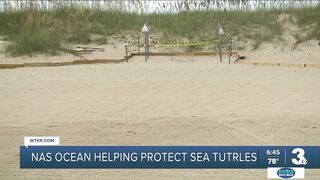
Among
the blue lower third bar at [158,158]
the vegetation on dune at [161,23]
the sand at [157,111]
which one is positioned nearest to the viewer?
the blue lower third bar at [158,158]

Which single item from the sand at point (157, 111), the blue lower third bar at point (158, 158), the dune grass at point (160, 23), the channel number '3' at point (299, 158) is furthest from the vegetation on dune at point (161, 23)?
the channel number '3' at point (299, 158)

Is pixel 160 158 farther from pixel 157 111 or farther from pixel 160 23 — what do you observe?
pixel 160 23

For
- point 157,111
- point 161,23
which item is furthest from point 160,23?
point 157,111

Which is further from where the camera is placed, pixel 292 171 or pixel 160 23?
pixel 160 23

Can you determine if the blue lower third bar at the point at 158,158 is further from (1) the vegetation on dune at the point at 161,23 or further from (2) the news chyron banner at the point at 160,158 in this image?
(1) the vegetation on dune at the point at 161,23

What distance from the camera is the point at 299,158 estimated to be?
13.6 ft

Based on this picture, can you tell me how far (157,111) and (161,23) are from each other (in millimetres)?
13563

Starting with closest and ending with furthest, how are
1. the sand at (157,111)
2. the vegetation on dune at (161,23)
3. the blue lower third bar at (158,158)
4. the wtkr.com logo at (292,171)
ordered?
the wtkr.com logo at (292,171), the blue lower third bar at (158,158), the sand at (157,111), the vegetation on dune at (161,23)

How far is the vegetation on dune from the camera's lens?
18.6 metres

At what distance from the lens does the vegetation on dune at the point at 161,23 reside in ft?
61.1

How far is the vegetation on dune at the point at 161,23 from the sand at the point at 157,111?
24.5 ft

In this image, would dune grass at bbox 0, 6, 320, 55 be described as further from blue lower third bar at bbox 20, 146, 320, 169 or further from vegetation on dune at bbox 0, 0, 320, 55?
blue lower third bar at bbox 20, 146, 320, 169

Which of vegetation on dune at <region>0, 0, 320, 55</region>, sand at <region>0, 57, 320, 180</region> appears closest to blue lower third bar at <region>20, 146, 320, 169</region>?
sand at <region>0, 57, 320, 180</region>

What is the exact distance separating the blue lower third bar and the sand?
15 centimetres
